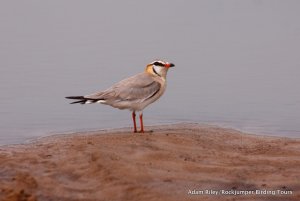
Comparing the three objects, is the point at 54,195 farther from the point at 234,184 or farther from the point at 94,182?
the point at 234,184

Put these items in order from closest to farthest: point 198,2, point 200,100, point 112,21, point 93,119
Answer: point 93,119
point 200,100
point 112,21
point 198,2

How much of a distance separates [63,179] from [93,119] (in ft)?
16.9

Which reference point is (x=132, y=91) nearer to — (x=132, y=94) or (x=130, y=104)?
(x=132, y=94)

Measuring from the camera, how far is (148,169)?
24.0ft

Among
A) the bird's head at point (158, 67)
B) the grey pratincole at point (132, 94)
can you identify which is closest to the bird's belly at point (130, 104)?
the grey pratincole at point (132, 94)

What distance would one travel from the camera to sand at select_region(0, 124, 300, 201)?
22.0 feet

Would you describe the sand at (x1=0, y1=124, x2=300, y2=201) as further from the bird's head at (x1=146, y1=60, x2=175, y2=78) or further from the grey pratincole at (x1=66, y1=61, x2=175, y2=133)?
the bird's head at (x1=146, y1=60, x2=175, y2=78)

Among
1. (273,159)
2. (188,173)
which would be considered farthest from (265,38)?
(188,173)

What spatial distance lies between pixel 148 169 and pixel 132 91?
10.7ft

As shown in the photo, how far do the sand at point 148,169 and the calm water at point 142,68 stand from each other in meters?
2.36

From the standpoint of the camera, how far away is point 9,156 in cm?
823

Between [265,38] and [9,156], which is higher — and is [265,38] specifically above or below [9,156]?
above

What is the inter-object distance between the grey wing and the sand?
3.01ft

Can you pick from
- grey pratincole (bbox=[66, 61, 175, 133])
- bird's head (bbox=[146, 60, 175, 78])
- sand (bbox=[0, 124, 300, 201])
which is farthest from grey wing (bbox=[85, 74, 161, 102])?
sand (bbox=[0, 124, 300, 201])
